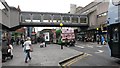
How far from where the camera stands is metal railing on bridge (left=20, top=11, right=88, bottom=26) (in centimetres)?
6449

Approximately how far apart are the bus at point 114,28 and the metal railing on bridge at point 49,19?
160 feet

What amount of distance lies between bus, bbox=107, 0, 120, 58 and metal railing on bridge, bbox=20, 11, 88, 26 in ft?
160

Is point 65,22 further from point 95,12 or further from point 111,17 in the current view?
point 111,17

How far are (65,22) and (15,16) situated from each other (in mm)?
18191

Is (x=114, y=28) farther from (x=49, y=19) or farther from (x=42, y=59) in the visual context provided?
(x=49, y=19)

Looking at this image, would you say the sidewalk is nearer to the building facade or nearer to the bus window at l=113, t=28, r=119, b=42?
the bus window at l=113, t=28, r=119, b=42

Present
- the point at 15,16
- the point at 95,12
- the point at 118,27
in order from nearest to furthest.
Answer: the point at 118,27 < the point at 15,16 < the point at 95,12

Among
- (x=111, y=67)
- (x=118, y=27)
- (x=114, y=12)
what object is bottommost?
(x=111, y=67)

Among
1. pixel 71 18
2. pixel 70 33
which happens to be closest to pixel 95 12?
pixel 71 18

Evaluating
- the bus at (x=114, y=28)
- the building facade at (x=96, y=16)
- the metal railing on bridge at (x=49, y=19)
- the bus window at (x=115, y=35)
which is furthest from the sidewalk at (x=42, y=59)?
the metal railing on bridge at (x=49, y=19)

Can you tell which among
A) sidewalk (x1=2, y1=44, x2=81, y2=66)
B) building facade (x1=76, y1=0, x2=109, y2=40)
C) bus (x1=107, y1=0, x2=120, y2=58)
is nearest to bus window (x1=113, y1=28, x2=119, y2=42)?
bus (x1=107, y1=0, x2=120, y2=58)

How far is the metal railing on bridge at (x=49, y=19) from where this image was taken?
6449cm

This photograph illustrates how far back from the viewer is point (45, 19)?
222 feet

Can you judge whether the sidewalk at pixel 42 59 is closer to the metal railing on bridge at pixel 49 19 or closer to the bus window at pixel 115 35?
the bus window at pixel 115 35
